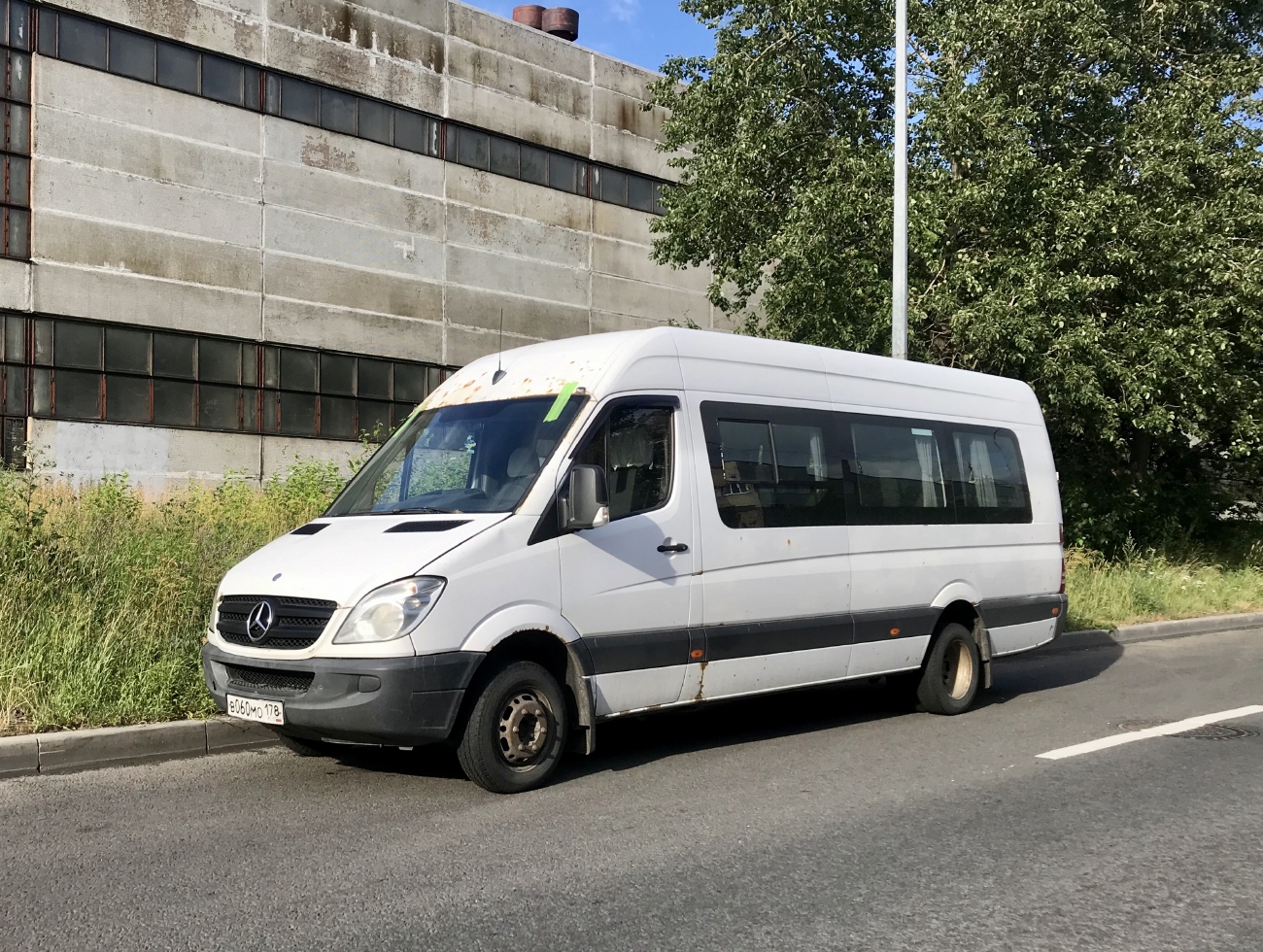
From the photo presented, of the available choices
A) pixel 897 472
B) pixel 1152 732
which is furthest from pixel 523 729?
pixel 1152 732

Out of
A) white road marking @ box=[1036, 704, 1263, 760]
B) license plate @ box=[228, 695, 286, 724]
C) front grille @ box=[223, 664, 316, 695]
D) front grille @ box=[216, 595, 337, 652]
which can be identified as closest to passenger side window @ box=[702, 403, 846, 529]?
white road marking @ box=[1036, 704, 1263, 760]

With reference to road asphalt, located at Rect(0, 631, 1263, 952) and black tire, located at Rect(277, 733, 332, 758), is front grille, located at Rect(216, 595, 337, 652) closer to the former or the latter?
road asphalt, located at Rect(0, 631, 1263, 952)

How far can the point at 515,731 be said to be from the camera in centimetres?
630

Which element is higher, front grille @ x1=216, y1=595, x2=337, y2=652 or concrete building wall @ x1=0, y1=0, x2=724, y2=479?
concrete building wall @ x1=0, y1=0, x2=724, y2=479

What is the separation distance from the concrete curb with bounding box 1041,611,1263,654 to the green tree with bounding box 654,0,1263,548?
273cm

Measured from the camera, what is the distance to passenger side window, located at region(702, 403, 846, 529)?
294 inches

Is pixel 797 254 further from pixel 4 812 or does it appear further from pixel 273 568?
pixel 4 812

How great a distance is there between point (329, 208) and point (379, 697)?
72.2 feet

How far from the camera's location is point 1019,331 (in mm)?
15758

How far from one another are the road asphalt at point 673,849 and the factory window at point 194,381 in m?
17.3

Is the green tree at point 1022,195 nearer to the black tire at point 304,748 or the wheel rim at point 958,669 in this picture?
the wheel rim at point 958,669

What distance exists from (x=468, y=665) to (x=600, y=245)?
85.5ft

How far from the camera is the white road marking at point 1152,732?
7531 mm

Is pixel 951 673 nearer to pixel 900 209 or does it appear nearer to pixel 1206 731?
pixel 1206 731
